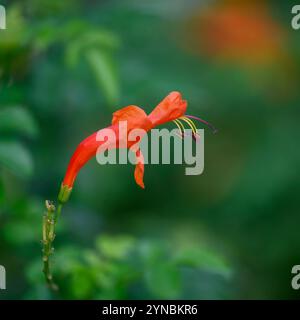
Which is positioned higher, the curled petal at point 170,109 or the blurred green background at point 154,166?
the blurred green background at point 154,166

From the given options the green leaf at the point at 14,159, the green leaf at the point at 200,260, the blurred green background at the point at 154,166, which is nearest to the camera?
the green leaf at the point at 14,159

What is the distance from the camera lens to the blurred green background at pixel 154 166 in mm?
3098

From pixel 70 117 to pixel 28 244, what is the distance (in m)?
0.88

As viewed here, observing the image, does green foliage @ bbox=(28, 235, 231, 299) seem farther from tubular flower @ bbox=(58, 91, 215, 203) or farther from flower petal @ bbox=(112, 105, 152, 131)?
flower petal @ bbox=(112, 105, 152, 131)

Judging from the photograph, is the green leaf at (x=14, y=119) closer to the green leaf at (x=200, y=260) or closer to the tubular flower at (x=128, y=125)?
the tubular flower at (x=128, y=125)

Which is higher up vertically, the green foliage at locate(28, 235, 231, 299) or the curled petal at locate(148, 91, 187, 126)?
the curled petal at locate(148, 91, 187, 126)

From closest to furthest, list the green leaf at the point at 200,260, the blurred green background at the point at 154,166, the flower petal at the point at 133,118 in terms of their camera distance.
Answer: the flower petal at the point at 133,118 < the green leaf at the point at 200,260 < the blurred green background at the point at 154,166

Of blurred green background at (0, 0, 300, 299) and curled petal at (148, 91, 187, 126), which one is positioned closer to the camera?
curled petal at (148, 91, 187, 126)

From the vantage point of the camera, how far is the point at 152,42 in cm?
461

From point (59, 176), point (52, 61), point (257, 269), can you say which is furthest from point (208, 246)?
point (52, 61)

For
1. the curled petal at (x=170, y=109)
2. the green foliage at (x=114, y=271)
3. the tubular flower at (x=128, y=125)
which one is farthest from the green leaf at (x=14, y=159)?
the curled petal at (x=170, y=109)

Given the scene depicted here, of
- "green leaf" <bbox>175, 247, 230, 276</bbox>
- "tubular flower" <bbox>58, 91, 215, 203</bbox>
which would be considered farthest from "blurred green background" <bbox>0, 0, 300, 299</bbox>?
"tubular flower" <bbox>58, 91, 215, 203</bbox>

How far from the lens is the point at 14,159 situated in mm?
2725

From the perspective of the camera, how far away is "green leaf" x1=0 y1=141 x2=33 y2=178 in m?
2.71
